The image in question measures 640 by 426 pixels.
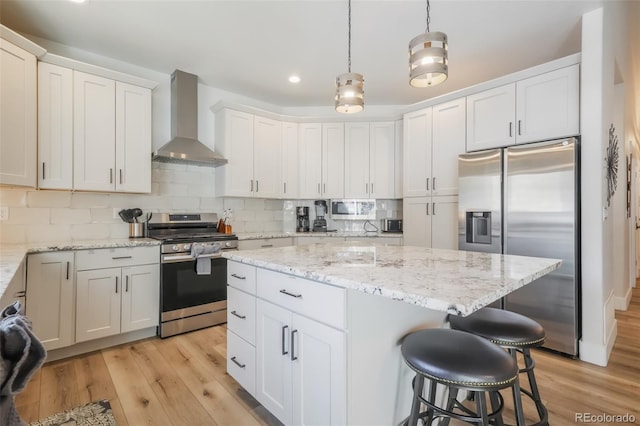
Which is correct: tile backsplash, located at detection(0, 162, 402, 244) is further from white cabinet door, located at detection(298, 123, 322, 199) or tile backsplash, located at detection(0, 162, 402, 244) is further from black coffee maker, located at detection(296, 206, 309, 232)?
white cabinet door, located at detection(298, 123, 322, 199)

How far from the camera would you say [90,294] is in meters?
2.58

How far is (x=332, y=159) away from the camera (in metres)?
4.42

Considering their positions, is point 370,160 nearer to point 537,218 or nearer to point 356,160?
point 356,160

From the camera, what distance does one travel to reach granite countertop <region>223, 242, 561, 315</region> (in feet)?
3.26

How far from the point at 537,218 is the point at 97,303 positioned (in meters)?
3.79

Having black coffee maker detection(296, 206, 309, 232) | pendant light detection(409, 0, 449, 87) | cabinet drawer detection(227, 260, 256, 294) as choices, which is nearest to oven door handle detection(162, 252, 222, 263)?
cabinet drawer detection(227, 260, 256, 294)

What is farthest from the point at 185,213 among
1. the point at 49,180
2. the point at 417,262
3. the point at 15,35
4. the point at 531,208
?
the point at 531,208

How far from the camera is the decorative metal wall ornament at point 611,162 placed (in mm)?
2692

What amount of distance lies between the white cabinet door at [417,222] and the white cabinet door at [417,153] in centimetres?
10

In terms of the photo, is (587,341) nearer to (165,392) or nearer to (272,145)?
(165,392)

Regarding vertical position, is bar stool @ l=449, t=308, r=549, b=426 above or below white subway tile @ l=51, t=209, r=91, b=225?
below

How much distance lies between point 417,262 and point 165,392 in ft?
5.99

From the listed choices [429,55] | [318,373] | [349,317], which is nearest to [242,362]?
[318,373]

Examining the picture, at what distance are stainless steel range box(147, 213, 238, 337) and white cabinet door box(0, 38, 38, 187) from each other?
44.1 inches
